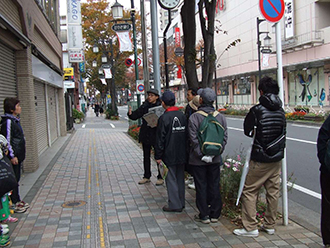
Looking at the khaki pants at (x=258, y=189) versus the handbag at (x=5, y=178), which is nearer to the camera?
the handbag at (x=5, y=178)

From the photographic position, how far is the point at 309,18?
2878cm

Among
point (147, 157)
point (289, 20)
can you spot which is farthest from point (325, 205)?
point (289, 20)

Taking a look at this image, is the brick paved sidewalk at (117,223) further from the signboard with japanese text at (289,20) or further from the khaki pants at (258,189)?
the signboard with japanese text at (289,20)

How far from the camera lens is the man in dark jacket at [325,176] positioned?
362 cm

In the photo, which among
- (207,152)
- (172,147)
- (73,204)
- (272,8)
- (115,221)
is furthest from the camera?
(73,204)

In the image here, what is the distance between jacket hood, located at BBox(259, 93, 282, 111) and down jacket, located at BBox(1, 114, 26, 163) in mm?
3562

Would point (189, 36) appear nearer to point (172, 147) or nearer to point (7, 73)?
point (172, 147)

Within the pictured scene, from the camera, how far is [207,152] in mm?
4523

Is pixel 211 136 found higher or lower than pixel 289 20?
lower

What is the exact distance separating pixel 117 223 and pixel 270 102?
8.75 feet

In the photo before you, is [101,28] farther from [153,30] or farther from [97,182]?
[97,182]

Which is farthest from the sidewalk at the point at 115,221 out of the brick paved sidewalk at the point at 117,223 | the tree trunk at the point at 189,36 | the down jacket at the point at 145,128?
the tree trunk at the point at 189,36

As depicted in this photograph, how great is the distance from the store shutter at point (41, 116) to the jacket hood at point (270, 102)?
878 cm

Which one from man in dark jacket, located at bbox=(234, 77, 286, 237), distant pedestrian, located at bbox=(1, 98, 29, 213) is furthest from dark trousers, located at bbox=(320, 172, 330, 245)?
distant pedestrian, located at bbox=(1, 98, 29, 213)
